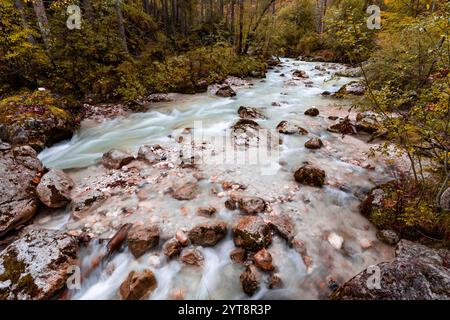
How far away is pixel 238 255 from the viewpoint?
3.73 m

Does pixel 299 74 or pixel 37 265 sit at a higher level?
pixel 299 74

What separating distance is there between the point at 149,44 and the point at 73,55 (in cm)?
635

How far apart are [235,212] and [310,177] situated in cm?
196

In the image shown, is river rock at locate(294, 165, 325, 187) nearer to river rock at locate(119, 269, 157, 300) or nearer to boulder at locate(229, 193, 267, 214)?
boulder at locate(229, 193, 267, 214)

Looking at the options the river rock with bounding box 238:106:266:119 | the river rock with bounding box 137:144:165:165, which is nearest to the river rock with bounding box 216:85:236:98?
the river rock with bounding box 238:106:266:119

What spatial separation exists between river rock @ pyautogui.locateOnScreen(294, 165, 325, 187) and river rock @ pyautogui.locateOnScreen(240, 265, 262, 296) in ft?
8.60

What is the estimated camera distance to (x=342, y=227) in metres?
4.33

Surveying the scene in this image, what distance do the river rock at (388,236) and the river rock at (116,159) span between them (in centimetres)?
570

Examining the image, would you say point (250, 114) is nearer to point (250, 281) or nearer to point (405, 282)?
point (250, 281)

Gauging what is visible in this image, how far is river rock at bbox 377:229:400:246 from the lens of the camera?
3.89 meters

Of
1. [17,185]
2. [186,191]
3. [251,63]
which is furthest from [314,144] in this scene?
[251,63]
